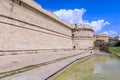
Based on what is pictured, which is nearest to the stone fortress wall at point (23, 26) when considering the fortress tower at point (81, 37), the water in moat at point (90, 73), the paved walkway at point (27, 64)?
the paved walkway at point (27, 64)

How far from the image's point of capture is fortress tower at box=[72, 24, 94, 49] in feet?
125

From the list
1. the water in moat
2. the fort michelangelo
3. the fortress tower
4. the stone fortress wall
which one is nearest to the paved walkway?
the fort michelangelo

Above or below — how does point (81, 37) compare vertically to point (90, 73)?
above

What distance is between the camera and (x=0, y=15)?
442 inches

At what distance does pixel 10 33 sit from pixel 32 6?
459 cm

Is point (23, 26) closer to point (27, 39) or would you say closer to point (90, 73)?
point (27, 39)

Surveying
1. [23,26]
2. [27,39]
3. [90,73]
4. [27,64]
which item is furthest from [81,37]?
[27,64]

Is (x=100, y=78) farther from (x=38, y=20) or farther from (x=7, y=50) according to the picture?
(x=38, y=20)

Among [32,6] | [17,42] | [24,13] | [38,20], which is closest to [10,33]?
[17,42]

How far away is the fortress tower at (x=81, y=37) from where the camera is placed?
38219 millimetres

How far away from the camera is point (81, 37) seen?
38.2 m

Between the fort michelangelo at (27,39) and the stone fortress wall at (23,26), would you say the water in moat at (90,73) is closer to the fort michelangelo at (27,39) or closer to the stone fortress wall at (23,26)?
the fort michelangelo at (27,39)

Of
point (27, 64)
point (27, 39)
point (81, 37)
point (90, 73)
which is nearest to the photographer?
point (27, 64)

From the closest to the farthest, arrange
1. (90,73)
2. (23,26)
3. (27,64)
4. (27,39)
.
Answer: (27,64) < (90,73) < (23,26) < (27,39)
